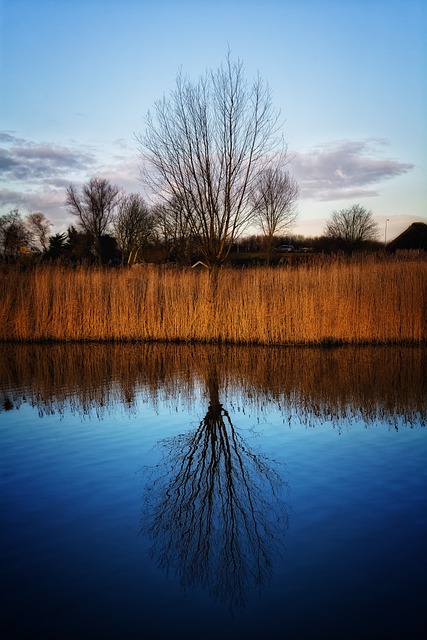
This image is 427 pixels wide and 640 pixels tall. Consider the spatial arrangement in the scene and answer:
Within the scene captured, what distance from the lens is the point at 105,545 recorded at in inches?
133

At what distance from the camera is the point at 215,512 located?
3836mm

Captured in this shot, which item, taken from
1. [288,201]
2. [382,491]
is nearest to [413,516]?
[382,491]

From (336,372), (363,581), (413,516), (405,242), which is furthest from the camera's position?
(405,242)

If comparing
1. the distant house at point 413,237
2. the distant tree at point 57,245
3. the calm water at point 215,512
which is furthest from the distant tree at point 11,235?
the calm water at point 215,512

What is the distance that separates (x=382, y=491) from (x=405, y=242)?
28267 mm

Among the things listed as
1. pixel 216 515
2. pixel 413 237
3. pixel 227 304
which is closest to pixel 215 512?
pixel 216 515

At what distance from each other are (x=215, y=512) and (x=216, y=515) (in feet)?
0.15

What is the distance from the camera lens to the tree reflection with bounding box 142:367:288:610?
123 inches

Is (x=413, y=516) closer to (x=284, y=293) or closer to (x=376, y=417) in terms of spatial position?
(x=376, y=417)

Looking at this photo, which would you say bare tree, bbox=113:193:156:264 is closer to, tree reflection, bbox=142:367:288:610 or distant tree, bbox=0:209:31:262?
distant tree, bbox=0:209:31:262

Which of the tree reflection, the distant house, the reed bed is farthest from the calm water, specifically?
the distant house

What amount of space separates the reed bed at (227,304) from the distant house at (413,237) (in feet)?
61.0

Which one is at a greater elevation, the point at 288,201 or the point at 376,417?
A: the point at 288,201

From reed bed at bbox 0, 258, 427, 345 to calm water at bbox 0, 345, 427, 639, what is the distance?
168 inches
